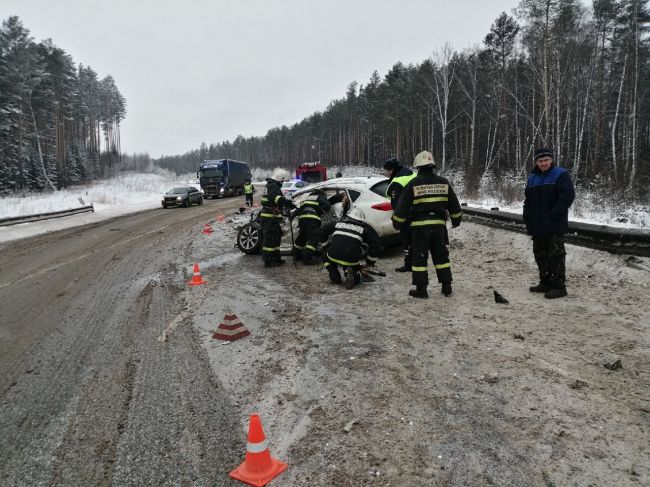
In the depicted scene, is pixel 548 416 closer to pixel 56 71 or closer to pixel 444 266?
pixel 444 266

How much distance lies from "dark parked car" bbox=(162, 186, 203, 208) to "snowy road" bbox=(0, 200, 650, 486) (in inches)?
728

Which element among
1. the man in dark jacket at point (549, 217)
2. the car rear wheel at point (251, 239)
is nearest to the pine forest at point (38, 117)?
the car rear wheel at point (251, 239)

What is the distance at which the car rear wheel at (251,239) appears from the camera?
916 cm

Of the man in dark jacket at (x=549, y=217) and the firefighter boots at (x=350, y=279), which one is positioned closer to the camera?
the man in dark jacket at (x=549, y=217)

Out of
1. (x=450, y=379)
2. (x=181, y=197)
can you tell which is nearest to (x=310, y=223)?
(x=450, y=379)

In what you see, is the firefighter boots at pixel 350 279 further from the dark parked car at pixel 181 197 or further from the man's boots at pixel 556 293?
the dark parked car at pixel 181 197

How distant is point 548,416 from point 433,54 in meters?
32.3

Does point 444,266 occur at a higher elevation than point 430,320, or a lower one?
higher

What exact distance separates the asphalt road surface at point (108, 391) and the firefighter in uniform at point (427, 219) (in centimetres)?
303

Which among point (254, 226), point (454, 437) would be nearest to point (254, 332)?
point (454, 437)

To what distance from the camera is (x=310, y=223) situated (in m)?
7.80

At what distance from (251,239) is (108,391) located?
599 cm

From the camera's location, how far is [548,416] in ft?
9.16

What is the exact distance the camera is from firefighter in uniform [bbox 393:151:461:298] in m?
5.56
